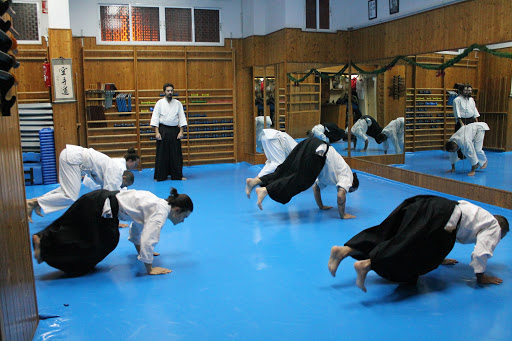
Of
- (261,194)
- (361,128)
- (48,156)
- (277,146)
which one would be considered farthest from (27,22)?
(361,128)

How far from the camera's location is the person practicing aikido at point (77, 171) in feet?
17.1

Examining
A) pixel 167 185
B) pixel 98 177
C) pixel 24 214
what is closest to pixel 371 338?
pixel 24 214

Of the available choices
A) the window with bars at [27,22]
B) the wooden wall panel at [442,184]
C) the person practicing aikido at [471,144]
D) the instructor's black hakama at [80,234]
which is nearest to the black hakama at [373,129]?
the wooden wall panel at [442,184]

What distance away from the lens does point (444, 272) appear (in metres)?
3.96

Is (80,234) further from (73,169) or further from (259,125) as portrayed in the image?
(259,125)

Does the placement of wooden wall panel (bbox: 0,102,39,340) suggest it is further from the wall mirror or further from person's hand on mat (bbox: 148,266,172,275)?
the wall mirror

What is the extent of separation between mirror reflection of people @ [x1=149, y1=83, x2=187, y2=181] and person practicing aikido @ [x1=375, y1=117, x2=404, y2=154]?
3.70 metres

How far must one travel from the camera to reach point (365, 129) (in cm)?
909

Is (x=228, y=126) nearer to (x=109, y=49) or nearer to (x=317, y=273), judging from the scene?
(x=109, y=49)

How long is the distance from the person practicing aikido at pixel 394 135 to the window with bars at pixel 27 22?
6.76 meters

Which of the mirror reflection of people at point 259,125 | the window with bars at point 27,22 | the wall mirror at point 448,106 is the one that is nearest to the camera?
the wall mirror at point 448,106

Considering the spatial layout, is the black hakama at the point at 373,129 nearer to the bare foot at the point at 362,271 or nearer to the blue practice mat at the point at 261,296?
the blue practice mat at the point at 261,296

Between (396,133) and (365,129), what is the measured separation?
0.83 meters

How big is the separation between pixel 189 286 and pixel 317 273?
108 cm
